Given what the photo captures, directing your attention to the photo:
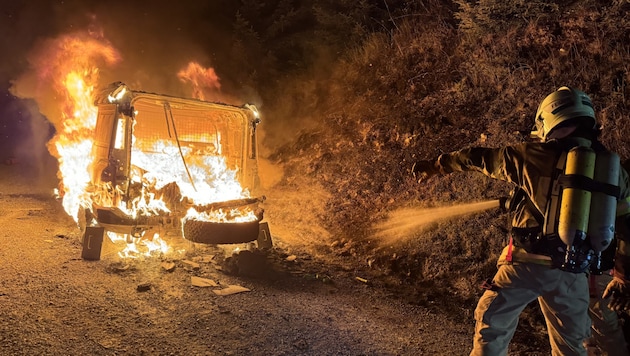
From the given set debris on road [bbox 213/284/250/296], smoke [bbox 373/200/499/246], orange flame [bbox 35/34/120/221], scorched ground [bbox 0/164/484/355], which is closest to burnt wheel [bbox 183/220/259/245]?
scorched ground [bbox 0/164/484/355]

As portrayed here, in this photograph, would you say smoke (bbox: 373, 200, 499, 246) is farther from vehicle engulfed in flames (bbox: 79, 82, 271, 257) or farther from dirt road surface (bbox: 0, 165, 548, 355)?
vehicle engulfed in flames (bbox: 79, 82, 271, 257)

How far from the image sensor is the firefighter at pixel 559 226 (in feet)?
8.16

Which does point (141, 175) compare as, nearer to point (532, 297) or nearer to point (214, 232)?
point (214, 232)

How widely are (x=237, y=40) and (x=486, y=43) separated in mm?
8744

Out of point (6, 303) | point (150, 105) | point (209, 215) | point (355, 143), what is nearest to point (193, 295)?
point (209, 215)

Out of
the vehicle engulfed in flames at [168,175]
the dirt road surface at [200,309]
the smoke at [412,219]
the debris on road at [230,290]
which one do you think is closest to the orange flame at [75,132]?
the vehicle engulfed in flames at [168,175]

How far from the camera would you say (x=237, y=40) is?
1406cm

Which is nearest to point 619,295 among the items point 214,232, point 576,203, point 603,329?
point 603,329

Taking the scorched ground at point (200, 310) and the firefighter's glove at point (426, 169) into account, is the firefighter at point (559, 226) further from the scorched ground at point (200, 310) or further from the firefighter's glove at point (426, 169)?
the scorched ground at point (200, 310)

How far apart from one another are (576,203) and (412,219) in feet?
13.5

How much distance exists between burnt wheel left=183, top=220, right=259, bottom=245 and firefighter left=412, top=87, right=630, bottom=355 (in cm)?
343

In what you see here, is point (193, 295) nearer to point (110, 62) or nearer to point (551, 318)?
Answer: point (551, 318)

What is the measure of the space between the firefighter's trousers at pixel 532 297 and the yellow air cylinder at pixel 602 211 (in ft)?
1.09

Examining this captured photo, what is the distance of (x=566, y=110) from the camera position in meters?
2.71
